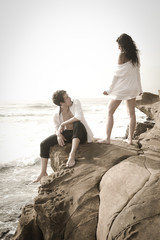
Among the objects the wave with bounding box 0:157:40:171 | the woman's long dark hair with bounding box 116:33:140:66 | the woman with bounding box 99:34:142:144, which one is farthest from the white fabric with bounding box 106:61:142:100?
the wave with bounding box 0:157:40:171

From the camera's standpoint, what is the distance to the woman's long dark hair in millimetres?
3387

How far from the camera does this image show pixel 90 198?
2.50 m

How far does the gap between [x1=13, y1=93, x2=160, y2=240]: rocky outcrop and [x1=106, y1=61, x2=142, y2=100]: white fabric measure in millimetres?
1037

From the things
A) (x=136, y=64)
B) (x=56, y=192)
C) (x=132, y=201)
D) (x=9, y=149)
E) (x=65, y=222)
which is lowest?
(x=9, y=149)

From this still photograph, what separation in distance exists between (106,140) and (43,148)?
122cm

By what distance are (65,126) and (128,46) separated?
186 centimetres

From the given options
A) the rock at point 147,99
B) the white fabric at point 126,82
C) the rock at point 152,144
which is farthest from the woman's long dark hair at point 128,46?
the rock at point 147,99

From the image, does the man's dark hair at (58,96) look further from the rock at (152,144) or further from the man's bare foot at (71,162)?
the rock at (152,144)

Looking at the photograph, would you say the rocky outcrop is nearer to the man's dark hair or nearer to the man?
the man

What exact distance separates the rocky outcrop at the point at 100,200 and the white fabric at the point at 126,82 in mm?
1037

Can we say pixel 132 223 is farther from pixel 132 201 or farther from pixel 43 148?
pixel 43 148

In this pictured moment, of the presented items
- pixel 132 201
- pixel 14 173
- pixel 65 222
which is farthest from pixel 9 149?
pixel 132 201

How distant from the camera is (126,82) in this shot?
3.51 meters

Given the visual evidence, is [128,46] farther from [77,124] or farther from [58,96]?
[77,124]
